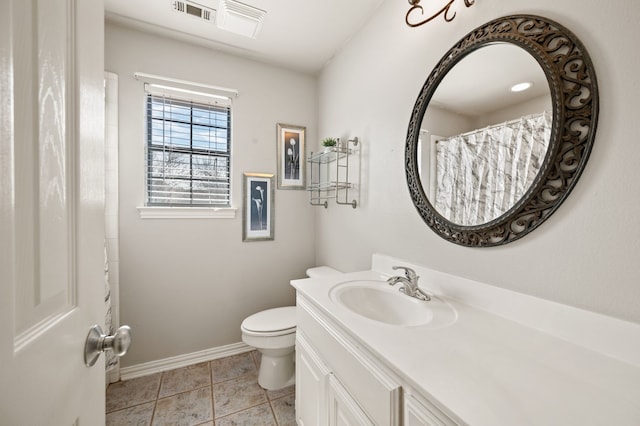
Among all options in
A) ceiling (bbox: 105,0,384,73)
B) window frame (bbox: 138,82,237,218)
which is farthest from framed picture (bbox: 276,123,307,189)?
ceiling (bbox: 105,0,384,73)

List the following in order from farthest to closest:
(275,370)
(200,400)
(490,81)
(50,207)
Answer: (275,370), (200,400), (490,81), (50,207)

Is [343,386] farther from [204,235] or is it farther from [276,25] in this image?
[276,25]

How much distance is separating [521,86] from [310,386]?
4.94 feet

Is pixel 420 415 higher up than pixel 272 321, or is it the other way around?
pixel 420 415

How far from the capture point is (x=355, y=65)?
1811mm

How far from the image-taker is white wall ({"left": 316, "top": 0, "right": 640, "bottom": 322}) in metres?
0.68

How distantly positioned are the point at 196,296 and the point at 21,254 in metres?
1.86

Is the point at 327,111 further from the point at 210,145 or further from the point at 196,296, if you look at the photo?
the point at 196,296

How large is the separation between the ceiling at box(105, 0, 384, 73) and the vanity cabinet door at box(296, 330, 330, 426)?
1.96 metres

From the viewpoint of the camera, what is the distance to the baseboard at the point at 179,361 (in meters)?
1.81

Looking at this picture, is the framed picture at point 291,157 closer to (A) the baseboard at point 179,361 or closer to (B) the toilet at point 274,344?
(B) the toilet at point 274,344

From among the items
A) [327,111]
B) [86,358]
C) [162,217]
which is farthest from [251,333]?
[327,111]

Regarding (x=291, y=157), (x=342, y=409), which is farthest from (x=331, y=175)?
(x=342, y=409)

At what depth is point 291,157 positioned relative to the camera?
2277 mm
